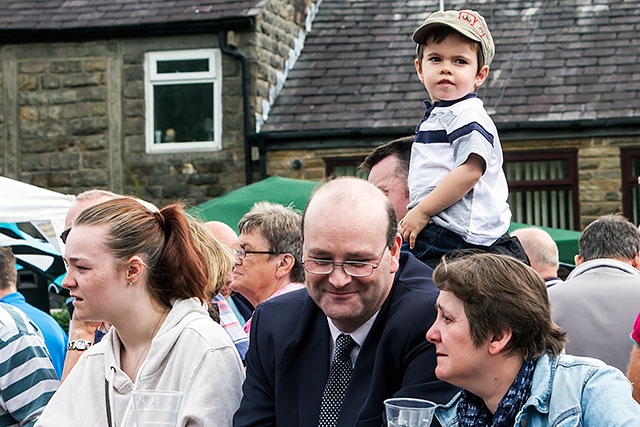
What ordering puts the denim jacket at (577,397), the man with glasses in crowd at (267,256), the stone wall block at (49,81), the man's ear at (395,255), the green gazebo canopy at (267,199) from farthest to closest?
the stone wall block at (49,81) → the green gazebo canopy at (267,199) → the man with glasses in crowd at (267,256) → the man's ear at (395,255) → the denim jacket at (577,397)

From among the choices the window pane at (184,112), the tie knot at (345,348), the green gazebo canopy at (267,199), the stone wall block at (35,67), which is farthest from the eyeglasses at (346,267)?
the stone wall block at (35,67)

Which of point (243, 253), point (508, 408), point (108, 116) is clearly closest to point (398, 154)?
point (243, 253)

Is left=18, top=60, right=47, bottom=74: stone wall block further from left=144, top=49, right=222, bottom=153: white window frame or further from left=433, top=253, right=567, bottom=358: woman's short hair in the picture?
left=433, top=253, right=567, bottom=358: woman's short hair

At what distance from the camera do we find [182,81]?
14953 millimetres

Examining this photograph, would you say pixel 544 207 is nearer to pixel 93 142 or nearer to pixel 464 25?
pixel 93 142

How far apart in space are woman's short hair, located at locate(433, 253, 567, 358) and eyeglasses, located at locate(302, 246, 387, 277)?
303mm

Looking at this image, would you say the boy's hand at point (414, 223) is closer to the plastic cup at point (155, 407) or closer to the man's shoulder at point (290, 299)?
the man's shoulder at point (290, 299)

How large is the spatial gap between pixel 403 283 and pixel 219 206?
21.6 feet

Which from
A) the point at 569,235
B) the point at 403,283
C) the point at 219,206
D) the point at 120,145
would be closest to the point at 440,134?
the point at 403,283

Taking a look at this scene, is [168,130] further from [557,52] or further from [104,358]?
[104,358]

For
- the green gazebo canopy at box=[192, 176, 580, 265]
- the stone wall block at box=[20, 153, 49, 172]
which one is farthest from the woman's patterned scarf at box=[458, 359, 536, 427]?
the stone wall block at box=[20, 153, 49, 172]

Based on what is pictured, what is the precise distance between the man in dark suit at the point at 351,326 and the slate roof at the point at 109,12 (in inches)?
444

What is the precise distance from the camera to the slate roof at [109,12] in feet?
48.2

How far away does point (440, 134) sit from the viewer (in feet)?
15.1
